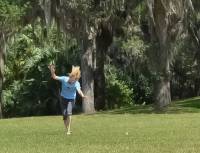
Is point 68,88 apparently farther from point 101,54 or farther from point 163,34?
point 101,54

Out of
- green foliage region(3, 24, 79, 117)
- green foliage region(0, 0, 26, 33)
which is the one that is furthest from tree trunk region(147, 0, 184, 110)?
green foliage region(3, 24, 79, 117)

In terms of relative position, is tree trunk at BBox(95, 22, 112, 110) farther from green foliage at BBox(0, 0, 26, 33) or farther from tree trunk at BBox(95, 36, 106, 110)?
green foliage at BBox(0, 0, 26, 33)

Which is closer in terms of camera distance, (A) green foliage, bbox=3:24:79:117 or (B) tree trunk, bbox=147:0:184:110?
(B) tree trunk, bbox=147:0:184:110

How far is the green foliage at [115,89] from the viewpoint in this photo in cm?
4391

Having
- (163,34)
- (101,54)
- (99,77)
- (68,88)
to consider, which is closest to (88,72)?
(101,54)

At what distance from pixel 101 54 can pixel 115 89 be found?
8.63 metres

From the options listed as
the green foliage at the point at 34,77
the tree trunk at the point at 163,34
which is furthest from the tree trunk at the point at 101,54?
the tree trunk at the point at 163,34

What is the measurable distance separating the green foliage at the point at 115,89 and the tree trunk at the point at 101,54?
213 inches

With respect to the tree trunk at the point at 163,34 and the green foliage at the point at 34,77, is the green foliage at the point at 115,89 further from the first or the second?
the tree trunk at the point at 163,34

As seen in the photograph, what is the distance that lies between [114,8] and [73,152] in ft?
66.5

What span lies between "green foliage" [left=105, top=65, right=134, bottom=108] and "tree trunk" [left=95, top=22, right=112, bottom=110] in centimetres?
542

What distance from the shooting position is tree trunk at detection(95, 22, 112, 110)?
114 ft

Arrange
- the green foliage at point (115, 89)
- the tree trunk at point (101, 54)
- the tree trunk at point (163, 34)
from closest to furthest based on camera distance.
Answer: the tree trunk at point (163, 34)
the tree trunk at point (101, 54)
the green foliage at point (115, 89)

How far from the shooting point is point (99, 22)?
32.2m
